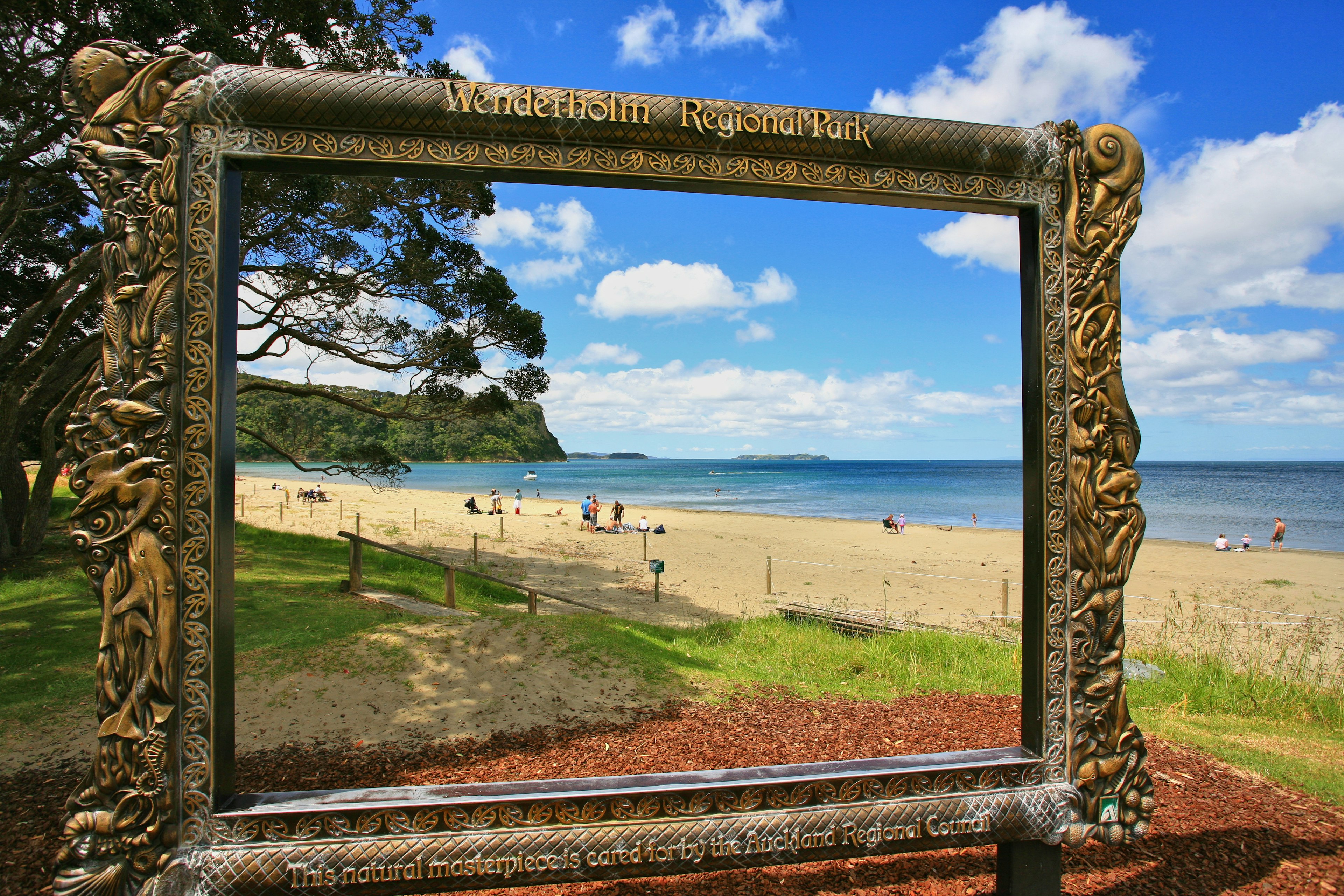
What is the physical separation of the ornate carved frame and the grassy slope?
268 cm

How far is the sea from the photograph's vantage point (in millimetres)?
34719

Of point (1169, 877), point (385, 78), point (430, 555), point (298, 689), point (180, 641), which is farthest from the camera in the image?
point (430, 555)

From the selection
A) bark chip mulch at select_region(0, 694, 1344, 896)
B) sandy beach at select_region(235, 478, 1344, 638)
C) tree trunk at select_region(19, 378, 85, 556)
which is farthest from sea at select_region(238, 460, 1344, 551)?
tree trunk at select_region(19, 378, 85, 556)

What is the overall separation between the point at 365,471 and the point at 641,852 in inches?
396

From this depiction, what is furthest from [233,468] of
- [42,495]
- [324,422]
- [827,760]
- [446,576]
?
[324,422]

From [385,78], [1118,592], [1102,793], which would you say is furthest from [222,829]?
[1118,592]

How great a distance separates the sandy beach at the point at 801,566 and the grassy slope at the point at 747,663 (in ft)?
14.2

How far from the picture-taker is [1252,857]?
117 inches

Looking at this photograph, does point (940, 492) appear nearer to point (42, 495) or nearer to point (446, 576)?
point (446, 576)

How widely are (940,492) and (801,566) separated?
1962 inches

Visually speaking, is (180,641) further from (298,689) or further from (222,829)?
(298,689)

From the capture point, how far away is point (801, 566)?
1970 cm

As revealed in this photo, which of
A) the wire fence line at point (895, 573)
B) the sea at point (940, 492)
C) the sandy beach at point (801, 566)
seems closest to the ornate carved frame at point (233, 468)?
the sandy beach at point (801, 566)

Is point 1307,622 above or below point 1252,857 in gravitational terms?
below
